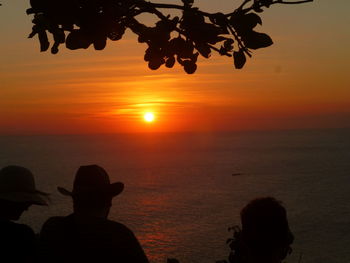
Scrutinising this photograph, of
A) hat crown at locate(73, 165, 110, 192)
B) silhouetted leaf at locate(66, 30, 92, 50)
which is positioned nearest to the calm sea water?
hat crown at locate(73, 165, 110, 192)

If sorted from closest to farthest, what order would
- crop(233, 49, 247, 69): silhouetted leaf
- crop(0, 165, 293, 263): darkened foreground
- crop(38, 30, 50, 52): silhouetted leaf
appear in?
crop(0, 165, 293, 263): darkened foreground → crop(233, 49, 247, 69): silhouetted leaf → crop(38, 30, 50, 52): silhouetted leaf

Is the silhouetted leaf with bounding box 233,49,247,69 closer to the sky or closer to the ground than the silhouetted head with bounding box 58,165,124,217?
closer to the sky

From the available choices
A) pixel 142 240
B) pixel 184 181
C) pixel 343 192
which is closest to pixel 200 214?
pixel 142 240

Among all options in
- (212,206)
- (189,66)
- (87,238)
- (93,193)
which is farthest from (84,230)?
(212,206)

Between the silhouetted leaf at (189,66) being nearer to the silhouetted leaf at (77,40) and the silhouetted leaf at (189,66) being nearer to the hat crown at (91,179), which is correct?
the silhouetted leaf at (77,40)

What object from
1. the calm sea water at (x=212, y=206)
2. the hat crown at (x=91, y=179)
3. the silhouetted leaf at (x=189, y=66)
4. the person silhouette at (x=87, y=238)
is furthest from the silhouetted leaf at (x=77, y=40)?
the calm sea water at (x=212, y=206)

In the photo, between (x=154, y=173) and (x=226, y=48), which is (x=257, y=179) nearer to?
(x=154, y=173)

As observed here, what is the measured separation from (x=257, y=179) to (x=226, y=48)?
96.0 metres

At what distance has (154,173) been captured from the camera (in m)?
113

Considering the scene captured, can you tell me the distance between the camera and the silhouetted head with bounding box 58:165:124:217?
322cm

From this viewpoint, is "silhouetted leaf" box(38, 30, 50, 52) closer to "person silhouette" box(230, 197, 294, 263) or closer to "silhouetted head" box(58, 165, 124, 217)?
"silhouetted head" box(58, 165, 124, 217)

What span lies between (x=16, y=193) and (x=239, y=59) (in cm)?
174

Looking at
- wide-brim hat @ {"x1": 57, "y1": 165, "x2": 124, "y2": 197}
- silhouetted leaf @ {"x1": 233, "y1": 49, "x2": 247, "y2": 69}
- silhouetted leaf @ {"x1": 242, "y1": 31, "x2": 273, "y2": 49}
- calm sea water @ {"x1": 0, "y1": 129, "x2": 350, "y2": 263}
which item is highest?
silhouetted leaf @ {"x1": 242, "y1": 31, "x2": 273, "y2": 49}

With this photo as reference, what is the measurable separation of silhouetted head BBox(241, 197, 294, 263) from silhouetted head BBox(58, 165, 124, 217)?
95 centimetres
